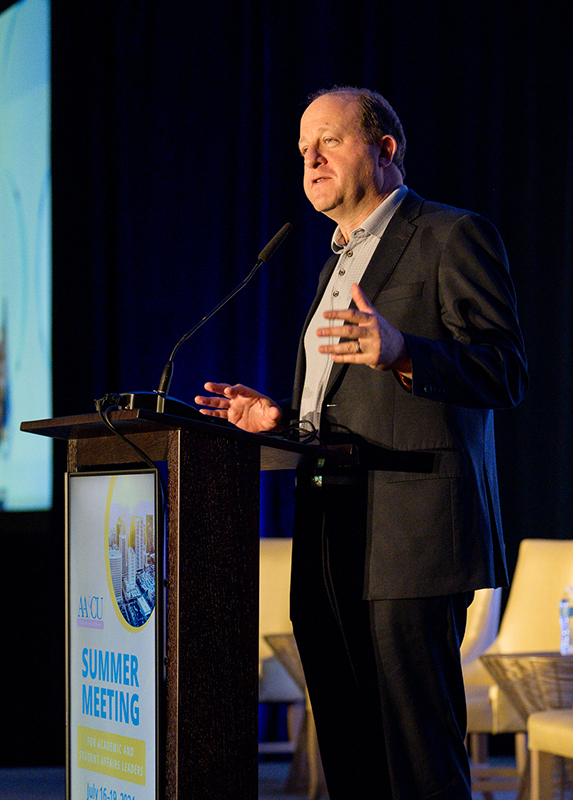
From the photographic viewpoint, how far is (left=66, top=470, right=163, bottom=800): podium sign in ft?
A: 3.90

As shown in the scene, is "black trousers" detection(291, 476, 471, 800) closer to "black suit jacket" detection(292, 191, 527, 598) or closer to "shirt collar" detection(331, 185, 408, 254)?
"black suit jacket" detection(292, 191, 527, 598)

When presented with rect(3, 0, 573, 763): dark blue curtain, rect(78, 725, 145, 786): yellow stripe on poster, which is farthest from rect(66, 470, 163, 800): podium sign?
rect(3, 0, 573, 763): dark blue curtain

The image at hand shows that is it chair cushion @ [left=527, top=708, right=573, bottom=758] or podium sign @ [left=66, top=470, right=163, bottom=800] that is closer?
podium sign @ [left=66, top=470, right=163, bottom=800]

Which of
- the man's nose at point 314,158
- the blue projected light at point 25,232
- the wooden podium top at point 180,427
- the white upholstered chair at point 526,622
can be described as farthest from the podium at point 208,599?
the blue projected light at point 25,232

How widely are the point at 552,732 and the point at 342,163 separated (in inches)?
62.8

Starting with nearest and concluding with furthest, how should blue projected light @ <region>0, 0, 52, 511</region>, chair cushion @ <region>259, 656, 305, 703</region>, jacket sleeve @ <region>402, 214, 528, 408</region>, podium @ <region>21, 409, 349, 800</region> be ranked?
1. podium @ <region>21, 409, 349, 800</region>
2. jacket sleeve @ <region>402, 214, 528, 408</region>
3. chair cushion @ <region>259, 656, 305, 703</region>
4. blue projected light @ <region>0, 0, 52, 511</region>

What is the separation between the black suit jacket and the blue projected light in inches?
108

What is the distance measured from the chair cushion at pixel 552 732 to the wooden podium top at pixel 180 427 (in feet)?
4.37

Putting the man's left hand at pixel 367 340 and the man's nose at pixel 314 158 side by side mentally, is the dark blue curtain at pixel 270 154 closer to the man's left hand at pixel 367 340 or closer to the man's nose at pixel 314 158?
the man's nose at pixel 314 158

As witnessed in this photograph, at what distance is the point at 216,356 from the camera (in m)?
4.23

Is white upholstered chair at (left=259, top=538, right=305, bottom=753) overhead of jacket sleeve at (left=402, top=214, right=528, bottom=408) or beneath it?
beneath

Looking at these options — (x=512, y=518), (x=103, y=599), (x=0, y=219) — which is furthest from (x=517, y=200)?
(x=103, y=599)

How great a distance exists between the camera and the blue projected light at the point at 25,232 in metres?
3.96

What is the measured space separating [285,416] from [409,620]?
1.57 ft
